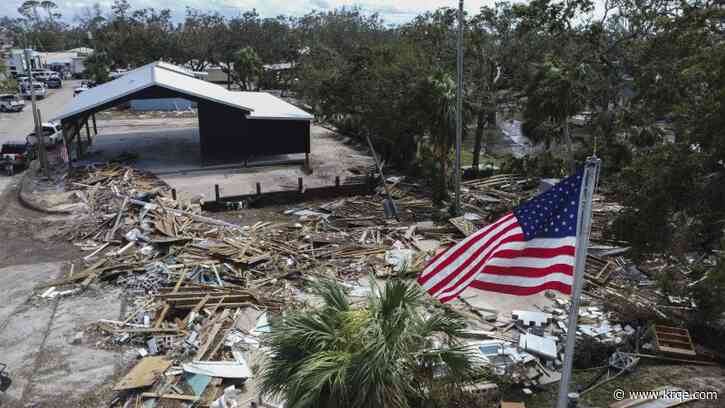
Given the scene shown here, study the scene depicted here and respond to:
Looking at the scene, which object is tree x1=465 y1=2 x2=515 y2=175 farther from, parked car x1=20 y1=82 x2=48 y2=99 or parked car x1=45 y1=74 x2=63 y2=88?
parked car x1=45 y1=74 x2=63 y2=88

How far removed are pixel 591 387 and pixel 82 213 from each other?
771 inches

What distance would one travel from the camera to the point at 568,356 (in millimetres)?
6504

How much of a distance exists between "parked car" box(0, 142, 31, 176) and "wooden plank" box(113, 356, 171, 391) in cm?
2253

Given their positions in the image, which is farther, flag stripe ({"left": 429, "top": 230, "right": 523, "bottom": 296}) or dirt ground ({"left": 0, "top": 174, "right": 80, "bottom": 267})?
dirt ground ({"left": 0, "top": 174, "right": 80, "bottom": 267})

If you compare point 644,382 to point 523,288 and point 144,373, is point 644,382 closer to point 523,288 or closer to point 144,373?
point 523,288

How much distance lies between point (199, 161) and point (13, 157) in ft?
31.5

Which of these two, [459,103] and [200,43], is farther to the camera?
[200,43]

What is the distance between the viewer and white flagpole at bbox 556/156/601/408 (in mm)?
6129

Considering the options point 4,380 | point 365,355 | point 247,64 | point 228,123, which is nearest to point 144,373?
point 4,380

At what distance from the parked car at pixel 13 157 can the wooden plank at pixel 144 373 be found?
73.9 ft

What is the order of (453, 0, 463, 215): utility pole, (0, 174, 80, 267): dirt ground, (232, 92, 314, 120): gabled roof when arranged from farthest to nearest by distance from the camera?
1. (232, 92, 314, 120): gabled roof
2. (453, 0, 463, 215): utility pole
3. (0, 174, 80, 267): dirt ground

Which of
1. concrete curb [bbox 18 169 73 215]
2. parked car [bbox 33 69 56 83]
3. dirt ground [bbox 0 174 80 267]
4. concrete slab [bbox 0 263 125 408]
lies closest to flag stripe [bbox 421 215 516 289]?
concrete slab [bbox 0 263 125 408]

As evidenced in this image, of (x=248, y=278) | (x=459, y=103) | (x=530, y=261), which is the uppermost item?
(x=459, y=103)

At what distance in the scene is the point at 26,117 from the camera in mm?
45562
